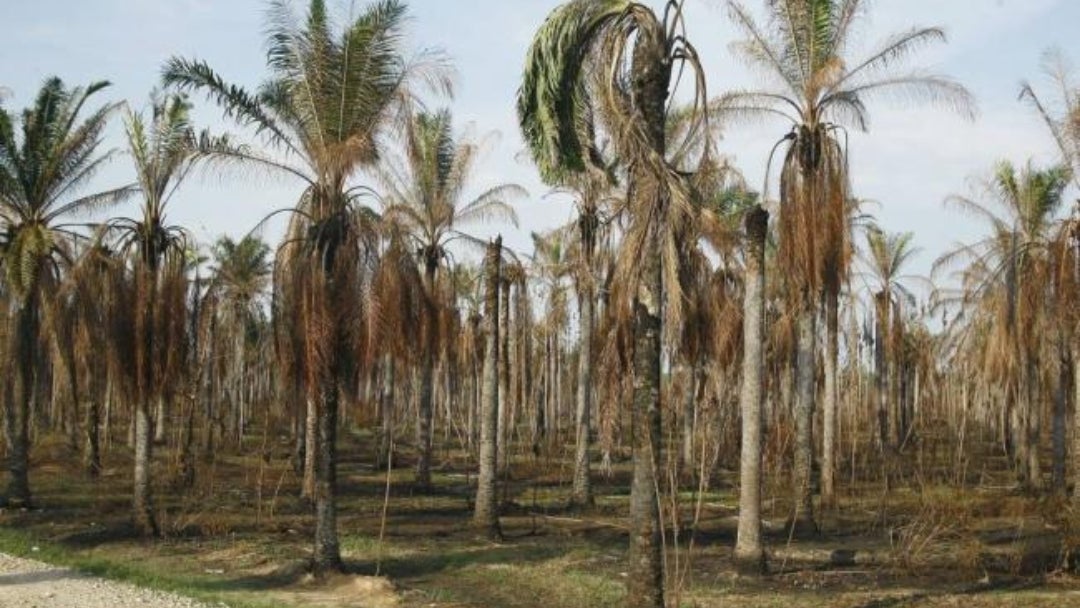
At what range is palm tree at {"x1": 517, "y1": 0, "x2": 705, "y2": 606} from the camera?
10.7 m

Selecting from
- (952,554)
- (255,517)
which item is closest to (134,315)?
(255,517)

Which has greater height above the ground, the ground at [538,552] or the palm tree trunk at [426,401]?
the palm tree trunk at [426,401]

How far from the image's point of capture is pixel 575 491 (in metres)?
24.9

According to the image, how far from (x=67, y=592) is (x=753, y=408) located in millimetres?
9469

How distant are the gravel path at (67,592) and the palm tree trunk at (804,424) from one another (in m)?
10.8

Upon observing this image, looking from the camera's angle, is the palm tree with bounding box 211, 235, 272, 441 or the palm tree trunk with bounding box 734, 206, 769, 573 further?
the palm tree with bounding box 211, 235, 272, 441

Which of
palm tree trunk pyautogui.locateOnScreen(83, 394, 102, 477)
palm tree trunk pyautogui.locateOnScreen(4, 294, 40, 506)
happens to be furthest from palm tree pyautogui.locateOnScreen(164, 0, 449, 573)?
palm tree trunk pyautogui.locateOnScreen(83, 394, 102, 477)

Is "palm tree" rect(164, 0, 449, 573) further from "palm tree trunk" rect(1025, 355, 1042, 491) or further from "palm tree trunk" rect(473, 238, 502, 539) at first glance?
"palm tree trunk" rect(1025, 355, 1042, 491)

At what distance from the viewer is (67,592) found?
13609 mm

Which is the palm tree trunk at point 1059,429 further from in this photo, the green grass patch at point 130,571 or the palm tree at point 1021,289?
the green grass patch at point 130,571

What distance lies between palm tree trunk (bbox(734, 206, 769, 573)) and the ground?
0.49m

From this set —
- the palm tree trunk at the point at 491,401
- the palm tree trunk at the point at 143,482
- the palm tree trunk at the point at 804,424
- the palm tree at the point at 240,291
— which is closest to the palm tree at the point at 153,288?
the palm tree trunk at the point at 143,482

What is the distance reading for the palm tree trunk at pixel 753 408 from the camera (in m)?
15.2

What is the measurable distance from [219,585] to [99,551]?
428cm
